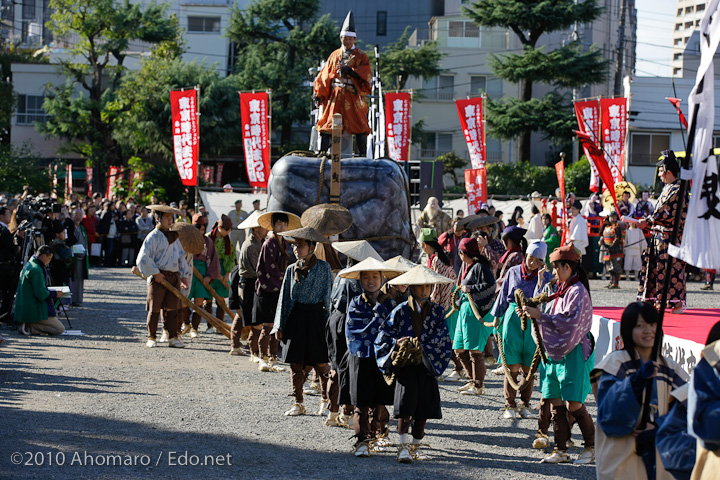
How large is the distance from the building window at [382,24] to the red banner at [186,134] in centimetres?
3063

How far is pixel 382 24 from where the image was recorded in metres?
53.6

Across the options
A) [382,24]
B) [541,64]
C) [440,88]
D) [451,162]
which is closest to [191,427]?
[541,64]

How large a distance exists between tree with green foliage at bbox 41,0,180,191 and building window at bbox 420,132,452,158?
13.4m

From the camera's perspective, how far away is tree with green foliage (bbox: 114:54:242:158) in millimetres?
37625

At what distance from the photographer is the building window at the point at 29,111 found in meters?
44.0

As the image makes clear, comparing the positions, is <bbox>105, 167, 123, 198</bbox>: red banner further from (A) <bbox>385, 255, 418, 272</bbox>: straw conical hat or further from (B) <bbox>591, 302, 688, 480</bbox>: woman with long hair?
(B) <bbox>591, 302, 688, 480</bbox>: woman with long hair

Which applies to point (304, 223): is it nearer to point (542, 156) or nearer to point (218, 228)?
point (218, 228)

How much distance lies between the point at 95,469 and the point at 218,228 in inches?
293

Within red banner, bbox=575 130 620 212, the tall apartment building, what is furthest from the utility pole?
red banner, bbox=575 130 620 212

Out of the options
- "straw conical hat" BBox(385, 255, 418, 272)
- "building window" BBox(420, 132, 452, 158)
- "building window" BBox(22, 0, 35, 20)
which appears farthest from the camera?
"building window" BBox(22, 0, 35, 20)

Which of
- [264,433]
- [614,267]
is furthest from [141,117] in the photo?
[264,433]

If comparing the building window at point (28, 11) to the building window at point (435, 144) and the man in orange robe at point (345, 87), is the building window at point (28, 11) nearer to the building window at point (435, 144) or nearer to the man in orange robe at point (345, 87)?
the building window at point (435, 144)

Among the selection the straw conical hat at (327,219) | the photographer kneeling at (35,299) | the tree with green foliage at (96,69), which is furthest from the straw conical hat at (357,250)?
the tree with green foliage at (96,69)

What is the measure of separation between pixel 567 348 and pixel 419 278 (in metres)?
1.16
